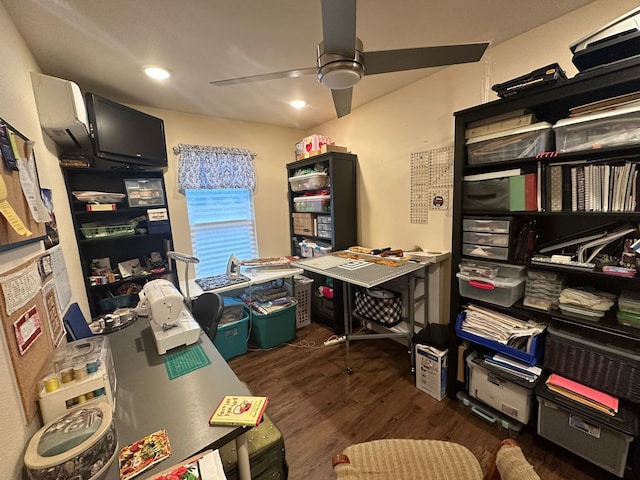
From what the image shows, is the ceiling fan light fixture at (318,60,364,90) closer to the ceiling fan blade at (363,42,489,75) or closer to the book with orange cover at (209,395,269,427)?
the ceiling fan blade at (363,42,489,75)

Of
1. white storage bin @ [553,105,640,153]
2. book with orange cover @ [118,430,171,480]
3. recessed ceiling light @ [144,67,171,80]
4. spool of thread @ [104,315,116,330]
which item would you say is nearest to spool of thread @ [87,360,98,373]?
book with orange cover @ [118,430,171,480]

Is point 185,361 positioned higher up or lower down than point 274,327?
higher up

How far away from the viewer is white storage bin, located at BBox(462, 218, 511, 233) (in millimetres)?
1620

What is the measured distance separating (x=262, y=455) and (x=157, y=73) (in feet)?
8.15

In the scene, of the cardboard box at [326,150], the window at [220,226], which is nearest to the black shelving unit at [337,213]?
the cardboard box at [326,150]

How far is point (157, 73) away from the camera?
6.37 feet

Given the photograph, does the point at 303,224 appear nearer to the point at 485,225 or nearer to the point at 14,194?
the point at 485,225

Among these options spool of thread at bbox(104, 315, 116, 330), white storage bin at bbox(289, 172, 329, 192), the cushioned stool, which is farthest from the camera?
white storage bin at bbox(289, 172, 329, 192)

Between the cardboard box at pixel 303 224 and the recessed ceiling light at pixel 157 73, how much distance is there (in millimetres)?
1858

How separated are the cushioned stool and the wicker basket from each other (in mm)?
1558

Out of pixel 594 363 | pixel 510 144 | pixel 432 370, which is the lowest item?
pixel 432 370

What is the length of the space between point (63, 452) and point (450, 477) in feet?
4.21

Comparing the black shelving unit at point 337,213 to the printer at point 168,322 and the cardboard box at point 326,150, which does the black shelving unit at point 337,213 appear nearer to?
the cardboard box at point 326,150

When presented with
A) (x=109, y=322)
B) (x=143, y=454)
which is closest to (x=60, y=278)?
(x=109, y=322)
